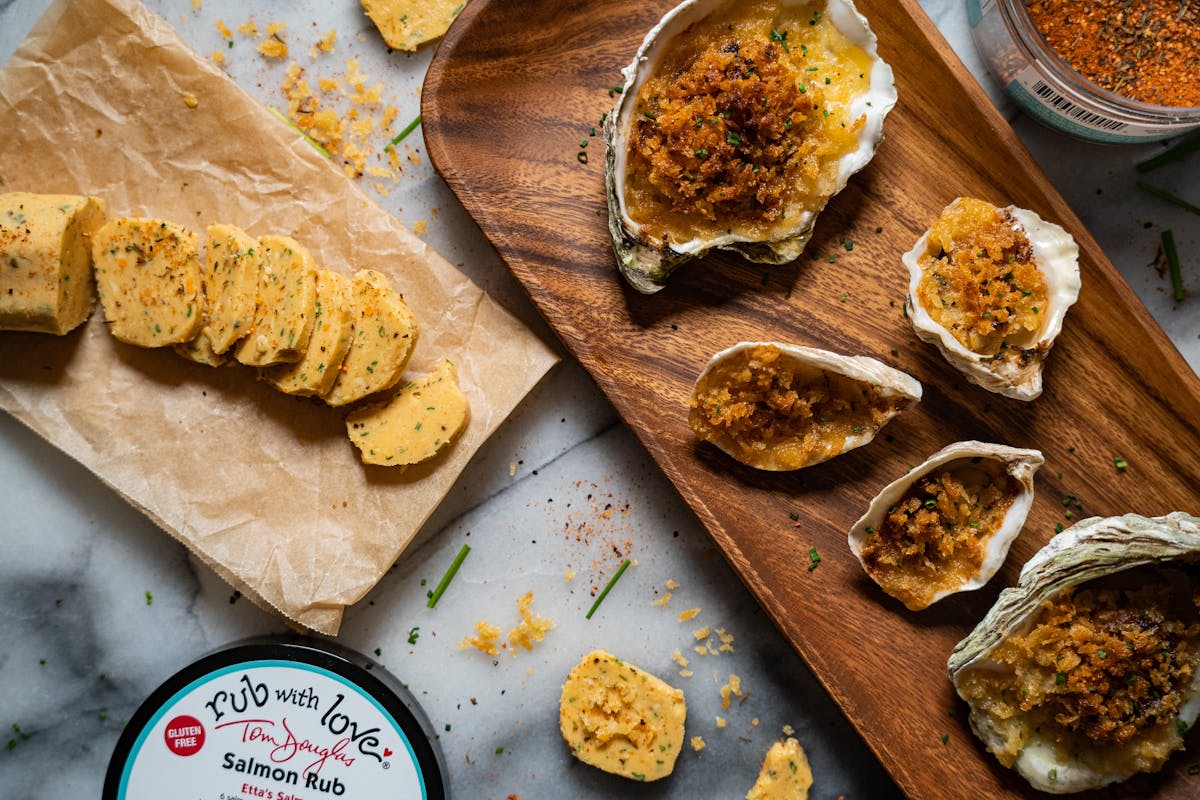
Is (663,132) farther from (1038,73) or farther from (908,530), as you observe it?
(908,530)

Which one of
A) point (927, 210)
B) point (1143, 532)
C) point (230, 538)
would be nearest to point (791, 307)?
point (927, 210)

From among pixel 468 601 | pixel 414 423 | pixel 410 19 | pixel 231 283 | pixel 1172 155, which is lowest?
pixel 468 601

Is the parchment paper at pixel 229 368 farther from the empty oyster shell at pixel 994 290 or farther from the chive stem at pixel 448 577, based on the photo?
the empty oyster shell at pixel 994 290

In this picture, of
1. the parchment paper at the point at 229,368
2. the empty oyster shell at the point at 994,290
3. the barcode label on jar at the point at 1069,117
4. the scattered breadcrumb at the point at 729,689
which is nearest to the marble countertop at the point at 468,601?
the scattered breadcrumb at the point at 729,689

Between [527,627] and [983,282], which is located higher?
[983,282]

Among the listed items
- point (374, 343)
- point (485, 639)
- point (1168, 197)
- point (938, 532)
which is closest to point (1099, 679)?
point (938, 532)

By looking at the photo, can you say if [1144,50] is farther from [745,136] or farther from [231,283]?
[231,283]

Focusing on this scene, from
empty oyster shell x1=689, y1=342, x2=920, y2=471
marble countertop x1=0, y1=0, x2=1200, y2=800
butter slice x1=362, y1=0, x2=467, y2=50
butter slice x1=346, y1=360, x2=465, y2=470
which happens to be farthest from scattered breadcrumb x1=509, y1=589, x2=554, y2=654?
butter slice x1=362, y1=0, x2=467, y2=50

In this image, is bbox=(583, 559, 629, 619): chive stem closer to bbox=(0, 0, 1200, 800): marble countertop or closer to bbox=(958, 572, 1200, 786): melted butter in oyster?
→ bbox=(0, 0, 1200, 800): marble countertop
